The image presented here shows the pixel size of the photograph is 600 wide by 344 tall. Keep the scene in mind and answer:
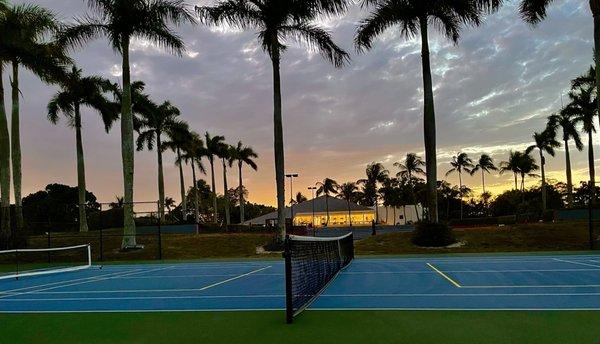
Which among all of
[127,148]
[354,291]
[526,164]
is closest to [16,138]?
[127,148]

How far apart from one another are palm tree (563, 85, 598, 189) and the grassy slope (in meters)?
16.6

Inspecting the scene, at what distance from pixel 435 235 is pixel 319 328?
1991cm

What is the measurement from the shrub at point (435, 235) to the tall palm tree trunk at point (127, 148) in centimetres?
1465

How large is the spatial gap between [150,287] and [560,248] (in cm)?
1961

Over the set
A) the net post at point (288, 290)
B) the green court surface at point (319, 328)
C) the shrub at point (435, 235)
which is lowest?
the shrub at point (435, 235)

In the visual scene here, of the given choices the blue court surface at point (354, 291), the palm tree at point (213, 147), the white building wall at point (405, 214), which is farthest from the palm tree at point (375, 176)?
the blue court surface at point (354, 291)

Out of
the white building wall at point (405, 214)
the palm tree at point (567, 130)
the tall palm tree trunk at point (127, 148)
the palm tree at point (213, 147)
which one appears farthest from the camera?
the white building wall at point (405, 214)

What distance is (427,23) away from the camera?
27.3 metres

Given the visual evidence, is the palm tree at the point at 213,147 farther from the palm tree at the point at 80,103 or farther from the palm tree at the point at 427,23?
the palm tree at the point at 427,23

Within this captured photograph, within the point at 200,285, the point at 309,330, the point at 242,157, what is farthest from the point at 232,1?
the point at 242,157

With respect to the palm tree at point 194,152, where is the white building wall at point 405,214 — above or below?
below


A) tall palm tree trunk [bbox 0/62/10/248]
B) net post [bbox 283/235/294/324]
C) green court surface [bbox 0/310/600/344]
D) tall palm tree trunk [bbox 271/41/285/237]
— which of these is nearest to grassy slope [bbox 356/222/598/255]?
tall palm tree trunk [bbox 271/41/285/237]

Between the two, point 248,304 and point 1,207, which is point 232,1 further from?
point 248,304

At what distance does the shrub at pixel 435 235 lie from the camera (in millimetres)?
25969
